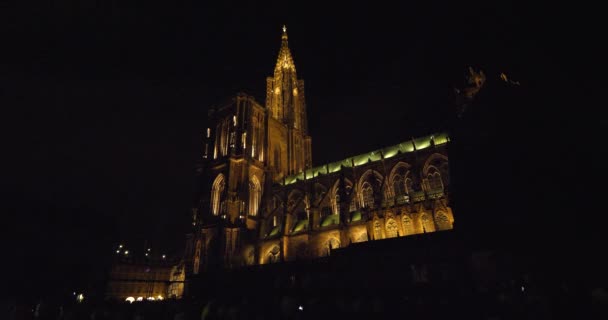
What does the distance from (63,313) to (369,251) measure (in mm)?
17417

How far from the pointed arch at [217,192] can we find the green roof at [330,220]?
1480 centimetres

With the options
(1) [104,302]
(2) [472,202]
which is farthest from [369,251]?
(1) [104,302]

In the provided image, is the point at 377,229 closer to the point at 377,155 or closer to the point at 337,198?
the point at 337,198

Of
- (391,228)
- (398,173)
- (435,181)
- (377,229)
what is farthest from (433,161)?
→ (377,229)

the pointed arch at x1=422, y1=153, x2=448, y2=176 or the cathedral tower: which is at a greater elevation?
the cathedral tower

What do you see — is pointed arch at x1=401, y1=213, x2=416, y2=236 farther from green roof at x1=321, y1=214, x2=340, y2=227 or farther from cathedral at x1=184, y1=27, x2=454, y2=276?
green roof at x1=321, y1=214, x2=340, y2=227

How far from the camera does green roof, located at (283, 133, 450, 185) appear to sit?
4094cm

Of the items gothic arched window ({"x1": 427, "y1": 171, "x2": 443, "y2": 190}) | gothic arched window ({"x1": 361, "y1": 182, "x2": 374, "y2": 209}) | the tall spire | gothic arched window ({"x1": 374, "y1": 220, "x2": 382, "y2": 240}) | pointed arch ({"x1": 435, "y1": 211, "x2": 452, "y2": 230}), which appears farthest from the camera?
the tall spire

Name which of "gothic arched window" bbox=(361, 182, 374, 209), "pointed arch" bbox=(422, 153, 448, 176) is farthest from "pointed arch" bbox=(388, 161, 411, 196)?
"gothic arched window" bbox=(361, 182, 374, 209)

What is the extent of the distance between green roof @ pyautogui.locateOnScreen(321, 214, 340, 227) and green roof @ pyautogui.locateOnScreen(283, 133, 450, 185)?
261 inches

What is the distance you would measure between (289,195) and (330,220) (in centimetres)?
942

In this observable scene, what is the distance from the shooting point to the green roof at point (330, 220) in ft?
124

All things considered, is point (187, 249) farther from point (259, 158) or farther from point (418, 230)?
point (418, 230)

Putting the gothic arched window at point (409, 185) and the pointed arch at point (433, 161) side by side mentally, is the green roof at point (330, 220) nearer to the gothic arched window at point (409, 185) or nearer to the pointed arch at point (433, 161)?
the gothic arched window at point (409, 185)
